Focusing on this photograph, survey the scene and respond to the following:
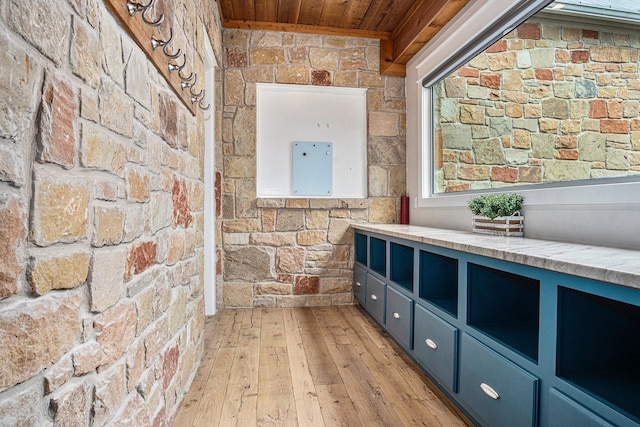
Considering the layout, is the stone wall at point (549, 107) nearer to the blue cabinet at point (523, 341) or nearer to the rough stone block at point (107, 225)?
the blue cabinet at point (523, 341)

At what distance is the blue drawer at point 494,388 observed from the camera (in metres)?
1.18

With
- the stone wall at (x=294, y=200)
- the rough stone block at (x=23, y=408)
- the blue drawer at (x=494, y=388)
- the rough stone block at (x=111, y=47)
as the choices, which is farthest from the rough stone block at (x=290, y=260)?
the rough stone block at (x=23, y=408)

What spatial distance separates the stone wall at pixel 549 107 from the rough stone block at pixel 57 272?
1.98m

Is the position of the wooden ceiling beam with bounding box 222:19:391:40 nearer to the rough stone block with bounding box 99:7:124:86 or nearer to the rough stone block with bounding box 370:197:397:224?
the rough stone block with bounding box 370:197:397:224

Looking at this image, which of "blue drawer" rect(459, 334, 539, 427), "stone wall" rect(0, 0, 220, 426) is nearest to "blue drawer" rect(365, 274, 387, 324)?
"blue drawer" rect(459, 334, 539, 427)

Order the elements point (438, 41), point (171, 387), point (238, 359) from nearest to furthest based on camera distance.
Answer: point (171, 387)
point (238, 359)
point (438, 41)

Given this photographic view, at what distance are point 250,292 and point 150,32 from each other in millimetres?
2508

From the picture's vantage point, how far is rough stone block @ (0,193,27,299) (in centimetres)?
58

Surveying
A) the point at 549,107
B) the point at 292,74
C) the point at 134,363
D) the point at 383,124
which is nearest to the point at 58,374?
the point at 134,363

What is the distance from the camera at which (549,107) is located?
196cm

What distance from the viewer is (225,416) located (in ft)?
5.45

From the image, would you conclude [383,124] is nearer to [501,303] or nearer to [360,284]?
[360,284]

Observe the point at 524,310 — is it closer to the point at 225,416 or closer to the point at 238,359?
the point at 225,416

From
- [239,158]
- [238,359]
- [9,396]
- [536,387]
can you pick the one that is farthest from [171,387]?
[239,158]
